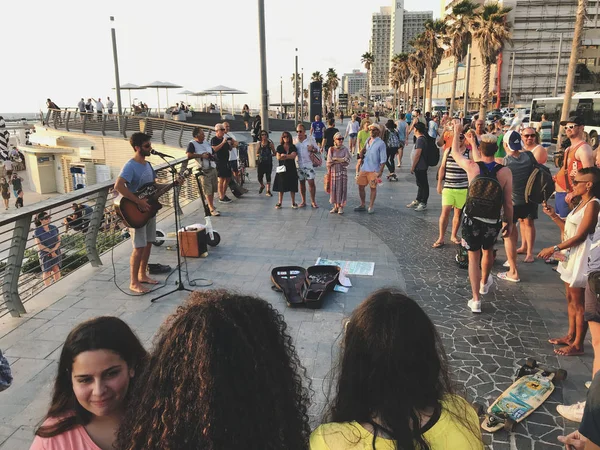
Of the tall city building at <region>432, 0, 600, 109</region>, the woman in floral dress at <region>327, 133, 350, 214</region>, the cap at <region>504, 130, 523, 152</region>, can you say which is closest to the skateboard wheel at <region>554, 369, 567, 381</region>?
the cap at <region>504, 130, 523, 152</region>

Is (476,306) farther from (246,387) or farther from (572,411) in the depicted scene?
(246,387)

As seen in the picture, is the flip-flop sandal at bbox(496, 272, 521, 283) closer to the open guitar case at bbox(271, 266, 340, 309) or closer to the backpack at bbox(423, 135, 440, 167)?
the open guitar case at bbox(271, 266, 340, 309)

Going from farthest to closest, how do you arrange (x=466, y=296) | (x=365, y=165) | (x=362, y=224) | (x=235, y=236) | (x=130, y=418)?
(x=365, y=165), (x=362, y=224), (x=235, y=236), (x=466, y=296), (x=130, y=418)

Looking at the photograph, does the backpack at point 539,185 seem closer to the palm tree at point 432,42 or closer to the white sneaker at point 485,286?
the white sneaker at point 485,286

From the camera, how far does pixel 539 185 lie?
19.4 ft

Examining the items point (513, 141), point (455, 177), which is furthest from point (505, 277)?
point (513, 141)

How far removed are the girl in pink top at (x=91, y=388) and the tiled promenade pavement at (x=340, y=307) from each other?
1.82 metres

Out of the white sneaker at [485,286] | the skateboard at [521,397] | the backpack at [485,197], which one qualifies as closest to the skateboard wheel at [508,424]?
the skateboard at [521,397]

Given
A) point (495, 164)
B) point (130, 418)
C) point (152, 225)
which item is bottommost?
point (152, 225)

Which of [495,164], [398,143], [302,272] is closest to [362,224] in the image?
[302,272]

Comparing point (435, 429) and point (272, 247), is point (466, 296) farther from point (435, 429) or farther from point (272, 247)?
point (435, 429)

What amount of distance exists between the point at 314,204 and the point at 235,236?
2497 millimetres

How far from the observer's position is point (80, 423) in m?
1.75

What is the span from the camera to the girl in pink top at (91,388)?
172 centimetres
